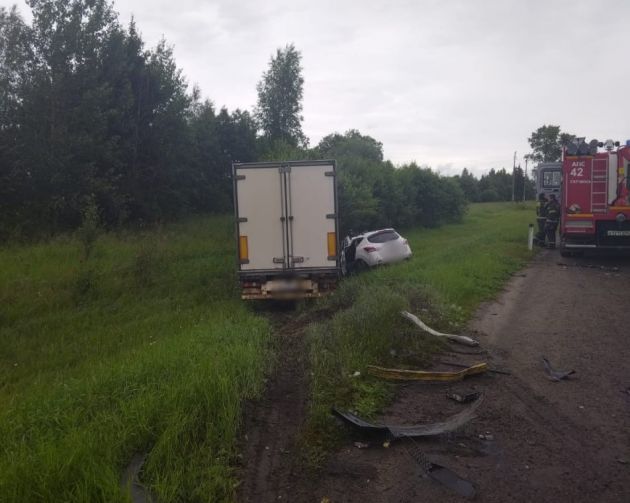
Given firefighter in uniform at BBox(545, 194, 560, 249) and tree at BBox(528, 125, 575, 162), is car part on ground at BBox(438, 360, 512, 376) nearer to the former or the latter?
firefighter in uniform at BBox(545, 194, 560, 249)

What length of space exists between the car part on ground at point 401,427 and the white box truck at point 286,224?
6.67m

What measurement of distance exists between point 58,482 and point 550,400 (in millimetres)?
4355

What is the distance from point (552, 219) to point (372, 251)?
24.5 feet

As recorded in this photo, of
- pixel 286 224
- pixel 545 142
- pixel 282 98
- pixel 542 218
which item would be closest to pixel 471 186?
pixel 545 142

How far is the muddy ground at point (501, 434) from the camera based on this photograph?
3961 millimetres

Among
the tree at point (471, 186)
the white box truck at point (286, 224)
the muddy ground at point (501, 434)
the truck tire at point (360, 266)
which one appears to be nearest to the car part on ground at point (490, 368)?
the muddy ground at point (501, 434)

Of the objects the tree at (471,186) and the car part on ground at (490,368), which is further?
the tree at (471,186)

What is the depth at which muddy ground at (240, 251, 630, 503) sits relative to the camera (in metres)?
3.96

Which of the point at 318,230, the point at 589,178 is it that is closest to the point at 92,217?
the point at 318,230

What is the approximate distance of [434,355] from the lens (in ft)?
23.9

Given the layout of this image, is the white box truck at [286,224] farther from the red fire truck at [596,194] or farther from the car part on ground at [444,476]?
the red fire truck at [596,194]

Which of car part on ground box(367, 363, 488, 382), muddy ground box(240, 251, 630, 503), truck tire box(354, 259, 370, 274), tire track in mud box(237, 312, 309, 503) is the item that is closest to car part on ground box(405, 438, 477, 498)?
muddy ground box(240, 251, 630, 503)

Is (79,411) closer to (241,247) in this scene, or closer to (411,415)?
(411,415)

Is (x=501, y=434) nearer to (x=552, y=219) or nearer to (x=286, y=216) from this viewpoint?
(x=286, y=216)
